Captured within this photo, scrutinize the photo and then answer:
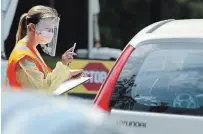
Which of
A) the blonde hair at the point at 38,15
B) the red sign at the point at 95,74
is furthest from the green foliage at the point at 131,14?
the blonde hair at the point at 38,15

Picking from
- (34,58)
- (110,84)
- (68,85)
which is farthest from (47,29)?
(110,84)

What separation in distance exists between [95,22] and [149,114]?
8.46 m

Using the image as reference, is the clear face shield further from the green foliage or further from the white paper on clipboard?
the green foliage

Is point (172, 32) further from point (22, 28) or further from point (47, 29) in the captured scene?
point (22, 28)

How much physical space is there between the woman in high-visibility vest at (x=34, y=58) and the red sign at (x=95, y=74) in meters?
4.38


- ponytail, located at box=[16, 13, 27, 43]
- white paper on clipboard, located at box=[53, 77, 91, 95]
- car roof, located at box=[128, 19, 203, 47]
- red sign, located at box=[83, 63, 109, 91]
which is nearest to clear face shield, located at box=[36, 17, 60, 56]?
ponytail, located at box=[16, 13, 27, 43]

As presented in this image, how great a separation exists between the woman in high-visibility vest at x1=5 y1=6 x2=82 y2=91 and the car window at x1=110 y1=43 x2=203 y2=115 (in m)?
0.73

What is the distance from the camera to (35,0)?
12906 millimetres

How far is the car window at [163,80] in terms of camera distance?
438 cm

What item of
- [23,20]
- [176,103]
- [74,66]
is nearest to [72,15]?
[74,66]

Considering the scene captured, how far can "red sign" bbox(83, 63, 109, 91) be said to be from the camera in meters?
9.57

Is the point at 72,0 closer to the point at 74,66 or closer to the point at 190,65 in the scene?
the point at 74,66

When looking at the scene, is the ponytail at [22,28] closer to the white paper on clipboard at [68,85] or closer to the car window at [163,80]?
the white paper on clipboard at [68,85]

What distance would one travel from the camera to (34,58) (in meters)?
4.97
